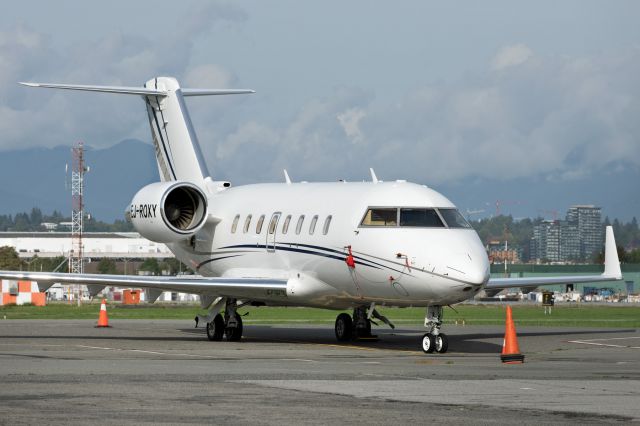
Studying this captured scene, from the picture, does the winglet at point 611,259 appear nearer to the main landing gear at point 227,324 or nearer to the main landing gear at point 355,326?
the main landing gear at point 355,326

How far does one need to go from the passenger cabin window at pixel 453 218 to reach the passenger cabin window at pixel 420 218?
0.16 meters

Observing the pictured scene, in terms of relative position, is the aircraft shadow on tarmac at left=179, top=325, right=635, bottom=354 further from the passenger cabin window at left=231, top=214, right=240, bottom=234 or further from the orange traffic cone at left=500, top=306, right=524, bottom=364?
the orange traffic cone at left=500, top=306, right=524, bottom=364

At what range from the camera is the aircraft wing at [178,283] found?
28.2m

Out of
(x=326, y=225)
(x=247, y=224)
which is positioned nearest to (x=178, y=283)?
(x=247, y=224)

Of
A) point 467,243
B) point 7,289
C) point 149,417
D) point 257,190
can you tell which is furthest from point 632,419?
point 7,289

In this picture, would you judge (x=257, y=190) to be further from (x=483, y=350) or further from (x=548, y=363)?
(x=548, y=363)

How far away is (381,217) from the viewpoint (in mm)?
26297

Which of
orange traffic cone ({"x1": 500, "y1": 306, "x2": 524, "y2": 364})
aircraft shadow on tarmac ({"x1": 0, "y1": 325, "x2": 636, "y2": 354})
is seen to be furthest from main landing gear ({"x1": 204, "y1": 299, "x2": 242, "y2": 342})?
orange traffic cone ({"x1": 500, "y1": 306, "x2": 524, "y2": 364})

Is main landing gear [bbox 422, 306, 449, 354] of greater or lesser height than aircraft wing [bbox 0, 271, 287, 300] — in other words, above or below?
below

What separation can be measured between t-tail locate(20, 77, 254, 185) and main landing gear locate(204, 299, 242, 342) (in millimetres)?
5758

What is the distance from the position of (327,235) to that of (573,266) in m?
121

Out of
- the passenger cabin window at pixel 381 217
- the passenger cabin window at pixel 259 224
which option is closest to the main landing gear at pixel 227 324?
the passenger cabin window at pixel 259 224

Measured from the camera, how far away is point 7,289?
7131 centimetres

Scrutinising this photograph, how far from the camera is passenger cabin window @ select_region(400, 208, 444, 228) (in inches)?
1005
